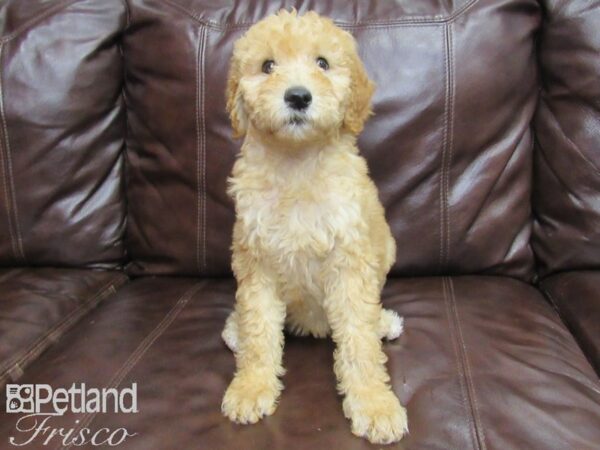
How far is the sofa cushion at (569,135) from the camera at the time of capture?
154cm

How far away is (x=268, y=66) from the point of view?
1205mm

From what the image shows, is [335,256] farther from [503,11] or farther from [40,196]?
[40,196]

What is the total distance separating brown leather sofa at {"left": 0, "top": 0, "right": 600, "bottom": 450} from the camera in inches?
50.4

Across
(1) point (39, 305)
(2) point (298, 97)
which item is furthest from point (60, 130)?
(2) point (298, 97)

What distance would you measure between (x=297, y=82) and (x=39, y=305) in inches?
37.1

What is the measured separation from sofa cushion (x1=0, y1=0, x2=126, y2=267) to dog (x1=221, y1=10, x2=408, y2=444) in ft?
2.28

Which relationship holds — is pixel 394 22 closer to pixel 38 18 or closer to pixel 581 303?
pixel 581 303

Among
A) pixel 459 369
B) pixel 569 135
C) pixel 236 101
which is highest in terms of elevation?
pixel 236 101

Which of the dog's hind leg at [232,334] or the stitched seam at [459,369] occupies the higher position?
the stitched seam at [459,369]

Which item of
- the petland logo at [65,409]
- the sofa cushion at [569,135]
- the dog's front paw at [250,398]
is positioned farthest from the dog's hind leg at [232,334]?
the sofa cushion at [569,135]

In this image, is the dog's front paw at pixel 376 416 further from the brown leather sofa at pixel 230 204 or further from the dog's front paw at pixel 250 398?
the dog's front paw at pixel 250 398

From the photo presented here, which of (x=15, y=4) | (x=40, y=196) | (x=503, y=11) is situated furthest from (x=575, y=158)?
(x=15, y=4)

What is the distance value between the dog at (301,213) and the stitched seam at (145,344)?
0.24 m

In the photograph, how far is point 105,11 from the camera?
176 cm
